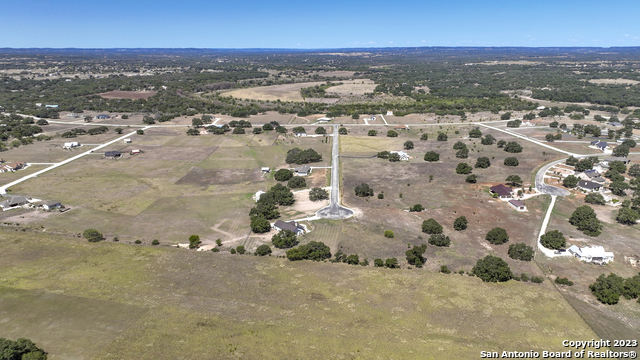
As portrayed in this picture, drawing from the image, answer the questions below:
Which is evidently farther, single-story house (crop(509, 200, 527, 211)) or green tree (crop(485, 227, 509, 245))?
single-story house (crop(509, 200, 527, 211))

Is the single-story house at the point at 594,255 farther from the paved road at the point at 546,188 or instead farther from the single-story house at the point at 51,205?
the single-story house at the point at 51,205

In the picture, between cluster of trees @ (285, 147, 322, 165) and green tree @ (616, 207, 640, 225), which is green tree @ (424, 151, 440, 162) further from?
green tree @ (616, 207, 640, 225)

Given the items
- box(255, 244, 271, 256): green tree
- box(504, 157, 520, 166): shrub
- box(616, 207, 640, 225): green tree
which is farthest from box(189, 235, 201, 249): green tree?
box(504, 157, 520, 166): shrub

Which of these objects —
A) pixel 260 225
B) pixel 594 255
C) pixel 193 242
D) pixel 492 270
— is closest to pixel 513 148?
pixel 594 255

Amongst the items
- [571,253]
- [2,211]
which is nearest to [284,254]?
[571,253]

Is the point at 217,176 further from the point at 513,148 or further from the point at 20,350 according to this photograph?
the point at 513,148

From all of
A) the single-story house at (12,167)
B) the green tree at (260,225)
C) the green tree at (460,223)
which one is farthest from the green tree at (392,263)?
the single-story house at (12,167)

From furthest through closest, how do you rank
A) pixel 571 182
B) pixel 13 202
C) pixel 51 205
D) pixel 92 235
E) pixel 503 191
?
pixel 571 182, pixel 503 191, pixel 13 202, pixel 51 205, pixel 92 235
